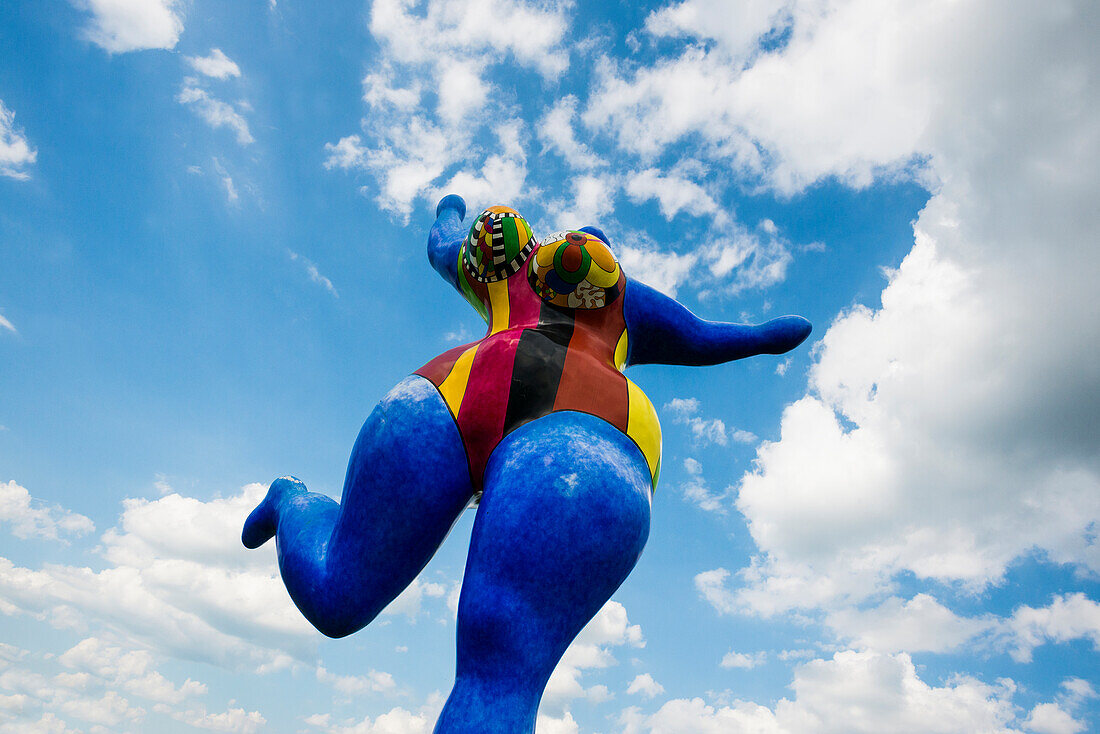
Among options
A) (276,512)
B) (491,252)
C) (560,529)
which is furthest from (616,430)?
(276,512)

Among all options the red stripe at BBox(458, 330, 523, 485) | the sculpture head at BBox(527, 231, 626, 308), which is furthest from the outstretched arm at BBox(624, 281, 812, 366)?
the red stripe at BBox(458, 330, 523, 485)

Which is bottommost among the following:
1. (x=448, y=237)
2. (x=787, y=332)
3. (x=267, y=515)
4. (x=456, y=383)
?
(x=267, y=515)

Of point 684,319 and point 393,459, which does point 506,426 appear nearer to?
point 393,459

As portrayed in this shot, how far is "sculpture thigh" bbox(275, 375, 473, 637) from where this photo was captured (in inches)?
137

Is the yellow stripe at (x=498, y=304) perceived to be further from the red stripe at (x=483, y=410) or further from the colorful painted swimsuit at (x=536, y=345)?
the red stripe at (x=483, y=410)

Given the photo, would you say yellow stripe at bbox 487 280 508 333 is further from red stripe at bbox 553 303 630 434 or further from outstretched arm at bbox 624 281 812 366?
outstretched arm at bbox 624 281 812 366

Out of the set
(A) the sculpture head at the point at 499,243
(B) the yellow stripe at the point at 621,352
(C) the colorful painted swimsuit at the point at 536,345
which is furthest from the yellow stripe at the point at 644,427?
(A) the sculpture head at the point at 499,243

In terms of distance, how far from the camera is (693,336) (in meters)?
4.37

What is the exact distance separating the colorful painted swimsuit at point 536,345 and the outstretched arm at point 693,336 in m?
0.20

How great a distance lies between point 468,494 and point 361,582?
0.61 metres

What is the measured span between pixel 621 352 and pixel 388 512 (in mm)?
1455

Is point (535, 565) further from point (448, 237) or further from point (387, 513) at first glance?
point (448, 237)

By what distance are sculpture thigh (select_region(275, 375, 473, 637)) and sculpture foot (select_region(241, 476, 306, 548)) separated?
1.90 ft

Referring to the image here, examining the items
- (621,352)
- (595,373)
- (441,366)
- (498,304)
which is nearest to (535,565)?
(595,373)
